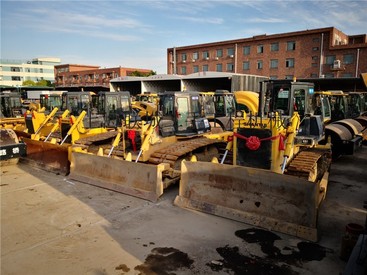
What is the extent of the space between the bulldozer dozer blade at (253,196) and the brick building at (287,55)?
1388 inches

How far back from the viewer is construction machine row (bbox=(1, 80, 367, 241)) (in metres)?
5.64

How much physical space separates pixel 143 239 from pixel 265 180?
93.7 inches

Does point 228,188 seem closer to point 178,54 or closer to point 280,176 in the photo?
point 280,176

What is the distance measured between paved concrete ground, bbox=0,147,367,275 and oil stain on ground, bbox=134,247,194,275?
0.05 feet

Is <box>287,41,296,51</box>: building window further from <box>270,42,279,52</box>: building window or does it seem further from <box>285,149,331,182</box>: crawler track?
<box>285,149,331,182</box>: crawler track

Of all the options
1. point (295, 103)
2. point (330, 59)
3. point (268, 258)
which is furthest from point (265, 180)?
point (330, 59)

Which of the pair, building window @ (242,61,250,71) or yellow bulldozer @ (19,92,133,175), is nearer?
yellow bulldozer @ (19,92,133,175)

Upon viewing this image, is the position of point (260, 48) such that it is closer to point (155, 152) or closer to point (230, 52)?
point (230, 52)

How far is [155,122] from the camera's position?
9469mm

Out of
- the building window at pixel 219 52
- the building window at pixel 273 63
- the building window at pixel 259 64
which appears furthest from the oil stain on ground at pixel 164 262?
the building window at pixel 219 52

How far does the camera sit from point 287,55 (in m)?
44.6

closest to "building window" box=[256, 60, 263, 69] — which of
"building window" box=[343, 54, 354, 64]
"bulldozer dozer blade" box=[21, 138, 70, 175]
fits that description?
"building window" box=[343, 54, 354, 64]

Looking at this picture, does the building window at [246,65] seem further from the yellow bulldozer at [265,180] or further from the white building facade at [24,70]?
the white building facade at [24,70]

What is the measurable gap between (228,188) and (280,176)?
3.46 ft
